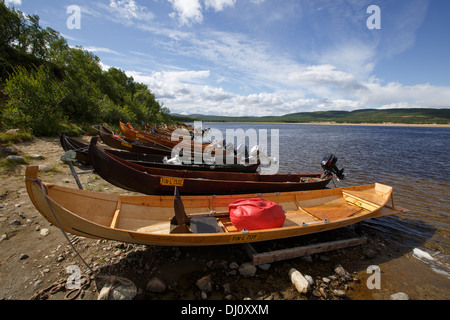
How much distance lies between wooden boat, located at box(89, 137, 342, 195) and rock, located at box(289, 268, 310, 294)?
3457 mm

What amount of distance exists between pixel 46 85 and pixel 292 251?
22.1 m

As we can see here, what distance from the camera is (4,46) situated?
81.9ft

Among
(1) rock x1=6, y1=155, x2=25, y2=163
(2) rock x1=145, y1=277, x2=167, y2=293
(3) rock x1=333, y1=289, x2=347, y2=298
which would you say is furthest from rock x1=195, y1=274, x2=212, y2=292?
(1) rock x1=6, y1=155, x2=25, y2=163

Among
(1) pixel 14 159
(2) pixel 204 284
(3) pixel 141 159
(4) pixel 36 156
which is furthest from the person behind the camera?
(3) pixel 141 159

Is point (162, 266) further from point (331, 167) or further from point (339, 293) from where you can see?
point (331, 167)

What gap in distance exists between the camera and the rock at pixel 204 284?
3863 millimetres

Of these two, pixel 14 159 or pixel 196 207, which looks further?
pixel 14 159

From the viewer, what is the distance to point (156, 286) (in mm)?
3764

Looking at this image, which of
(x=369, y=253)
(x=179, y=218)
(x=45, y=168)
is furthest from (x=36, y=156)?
(x=369, y=253)

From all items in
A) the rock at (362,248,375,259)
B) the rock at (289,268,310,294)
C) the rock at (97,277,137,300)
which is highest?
the rock at (97,277,137,300)

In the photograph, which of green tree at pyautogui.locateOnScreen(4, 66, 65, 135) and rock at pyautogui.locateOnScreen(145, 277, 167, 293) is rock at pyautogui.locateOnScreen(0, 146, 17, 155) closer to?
green tree at pyautogui.locateOnScreen(4, 66, 65, 135)

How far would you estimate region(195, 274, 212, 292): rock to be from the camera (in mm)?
3863

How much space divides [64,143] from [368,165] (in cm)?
2220
